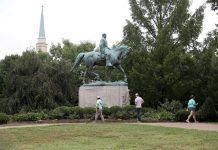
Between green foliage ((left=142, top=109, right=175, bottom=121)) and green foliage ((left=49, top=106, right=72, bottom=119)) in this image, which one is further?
green foliage ((left=49, top=106, right=72, bottom=119))

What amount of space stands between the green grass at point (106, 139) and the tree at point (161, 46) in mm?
16040

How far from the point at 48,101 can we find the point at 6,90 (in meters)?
4.37

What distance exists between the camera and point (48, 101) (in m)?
37.9

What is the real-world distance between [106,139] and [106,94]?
15.2 m

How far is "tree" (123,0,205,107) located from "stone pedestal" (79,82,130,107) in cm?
488

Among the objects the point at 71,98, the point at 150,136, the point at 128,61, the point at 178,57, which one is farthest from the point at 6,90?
the point at 150,136

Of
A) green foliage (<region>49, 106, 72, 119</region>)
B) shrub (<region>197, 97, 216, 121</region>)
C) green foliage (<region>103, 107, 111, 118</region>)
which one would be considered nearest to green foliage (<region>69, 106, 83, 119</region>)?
green foliage (<region>49, 106, 72, 119</region>)

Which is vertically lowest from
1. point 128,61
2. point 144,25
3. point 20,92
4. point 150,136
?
point 150,136

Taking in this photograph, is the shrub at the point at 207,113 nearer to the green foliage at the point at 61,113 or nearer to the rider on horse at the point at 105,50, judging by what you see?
the rider on horse at the point at 105,50

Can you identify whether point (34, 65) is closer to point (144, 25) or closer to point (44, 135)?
point (144, 25)

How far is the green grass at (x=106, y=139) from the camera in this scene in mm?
14961

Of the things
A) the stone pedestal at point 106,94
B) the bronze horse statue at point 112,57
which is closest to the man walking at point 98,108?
the stone pedestal at point 106,94

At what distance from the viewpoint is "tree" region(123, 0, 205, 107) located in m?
36.8

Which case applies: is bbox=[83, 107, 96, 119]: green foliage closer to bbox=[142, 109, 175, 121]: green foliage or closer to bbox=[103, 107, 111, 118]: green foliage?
bbox=[103, 107, 111, 118]: green foliage
